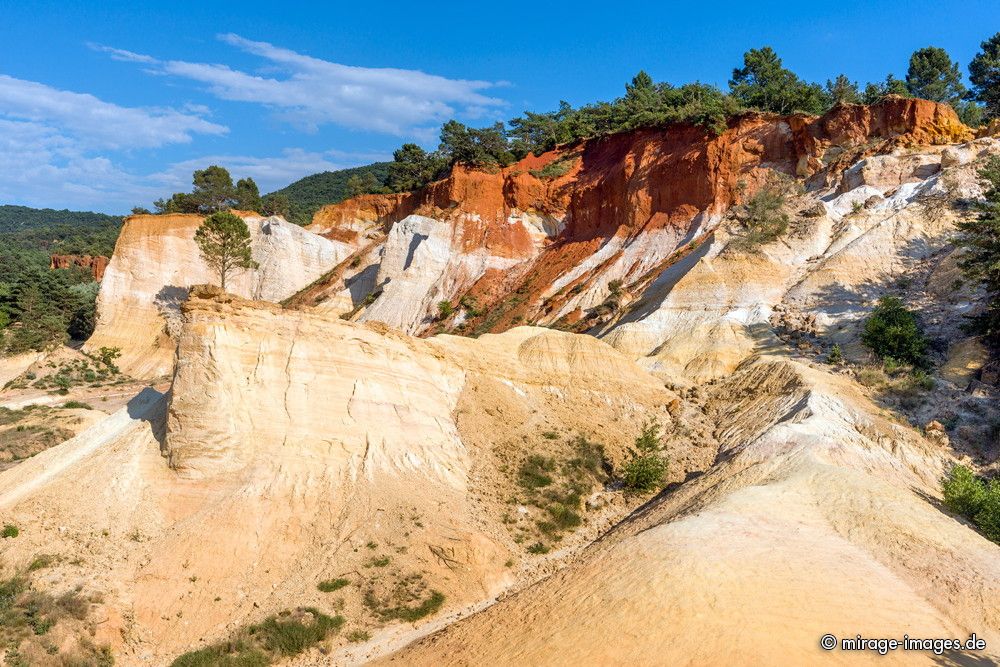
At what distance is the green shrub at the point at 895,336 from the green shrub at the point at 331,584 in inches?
677

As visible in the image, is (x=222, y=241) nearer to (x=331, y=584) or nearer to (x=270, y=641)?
(x=331, y=584)

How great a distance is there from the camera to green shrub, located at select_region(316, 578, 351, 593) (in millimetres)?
12979

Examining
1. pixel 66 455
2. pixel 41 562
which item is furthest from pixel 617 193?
pixel 41 562

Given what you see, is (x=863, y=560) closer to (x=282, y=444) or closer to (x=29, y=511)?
(x=282, y=444)

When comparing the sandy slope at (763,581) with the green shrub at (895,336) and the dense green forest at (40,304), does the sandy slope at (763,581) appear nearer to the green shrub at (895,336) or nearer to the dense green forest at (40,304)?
the green shrub at (895,336)

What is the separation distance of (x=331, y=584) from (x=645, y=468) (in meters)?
8.53

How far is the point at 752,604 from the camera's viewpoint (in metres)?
9.79

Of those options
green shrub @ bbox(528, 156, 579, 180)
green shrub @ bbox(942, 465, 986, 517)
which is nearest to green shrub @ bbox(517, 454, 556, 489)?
green shrub @ bbox(942, 465, 986, 517)

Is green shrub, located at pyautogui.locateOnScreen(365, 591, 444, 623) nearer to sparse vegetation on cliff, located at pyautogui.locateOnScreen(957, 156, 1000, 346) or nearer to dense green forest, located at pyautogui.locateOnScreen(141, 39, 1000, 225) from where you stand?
sparse vegetation on cliff, located at pyautogui.locateOnScreen(957, 156, 1000, 346)

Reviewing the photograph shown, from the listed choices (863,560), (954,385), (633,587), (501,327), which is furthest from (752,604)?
(501,327)

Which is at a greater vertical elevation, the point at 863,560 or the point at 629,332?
the point at 629,332

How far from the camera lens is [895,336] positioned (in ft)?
70.4

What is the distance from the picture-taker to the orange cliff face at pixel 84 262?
218 ft

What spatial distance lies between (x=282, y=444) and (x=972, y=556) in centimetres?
1361
